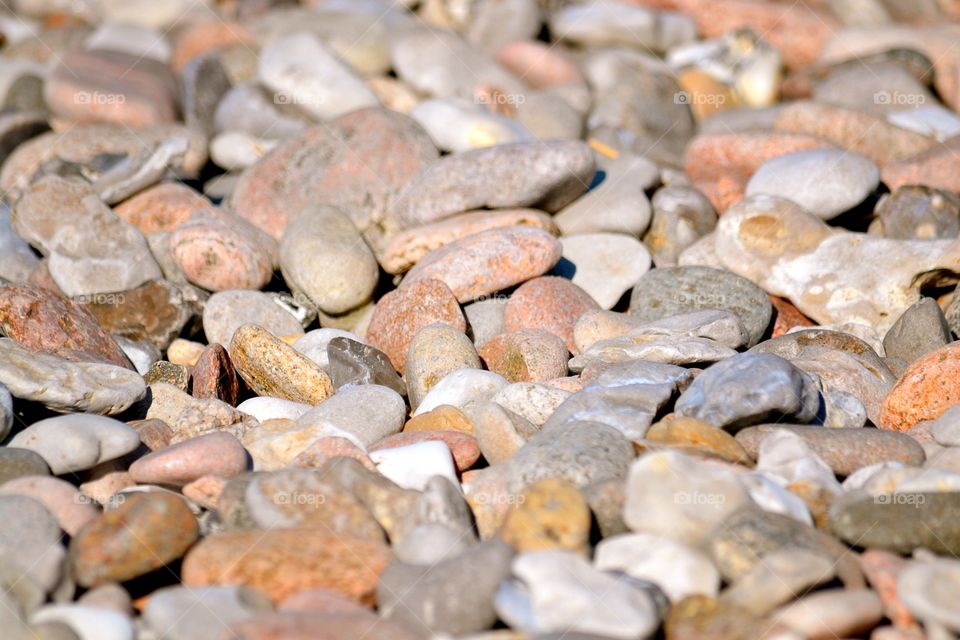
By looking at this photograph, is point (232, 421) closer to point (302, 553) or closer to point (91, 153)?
point (302, 553)

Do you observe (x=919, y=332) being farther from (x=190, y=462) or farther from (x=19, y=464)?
(x=19, y=464)

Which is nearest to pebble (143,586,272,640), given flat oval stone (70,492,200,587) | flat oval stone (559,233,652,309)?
flat oval stone (70,492,200,587)

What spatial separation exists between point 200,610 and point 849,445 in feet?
8.68

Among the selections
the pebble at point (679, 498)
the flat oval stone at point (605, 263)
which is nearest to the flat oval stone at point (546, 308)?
the flat oval stone at point (605, 263)

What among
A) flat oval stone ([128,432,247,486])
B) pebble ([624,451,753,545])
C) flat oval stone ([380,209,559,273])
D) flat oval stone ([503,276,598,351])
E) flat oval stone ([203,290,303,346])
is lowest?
flat oval stone ([203,290,303,346])

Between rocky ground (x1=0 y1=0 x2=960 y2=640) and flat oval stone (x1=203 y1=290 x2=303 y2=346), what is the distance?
0.02m

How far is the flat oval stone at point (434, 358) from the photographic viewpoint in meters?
5.05

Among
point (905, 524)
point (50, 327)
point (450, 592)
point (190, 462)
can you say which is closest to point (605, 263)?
point (905, 524)

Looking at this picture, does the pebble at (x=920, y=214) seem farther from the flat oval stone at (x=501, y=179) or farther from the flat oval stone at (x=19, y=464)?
the flat oval stone at (x=19, y=464)

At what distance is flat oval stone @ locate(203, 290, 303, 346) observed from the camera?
18.9 ft

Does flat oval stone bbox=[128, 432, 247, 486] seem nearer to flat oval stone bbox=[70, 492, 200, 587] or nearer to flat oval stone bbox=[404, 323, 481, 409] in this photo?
flat oval stone bbox=[70, 492, 200, 587]

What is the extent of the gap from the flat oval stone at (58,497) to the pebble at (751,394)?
2462 mm

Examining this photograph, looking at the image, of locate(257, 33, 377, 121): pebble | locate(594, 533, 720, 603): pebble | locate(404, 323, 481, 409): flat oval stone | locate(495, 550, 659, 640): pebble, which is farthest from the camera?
locate(257, 33, 377, 121): pebble

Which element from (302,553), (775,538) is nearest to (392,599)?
(302,553)
